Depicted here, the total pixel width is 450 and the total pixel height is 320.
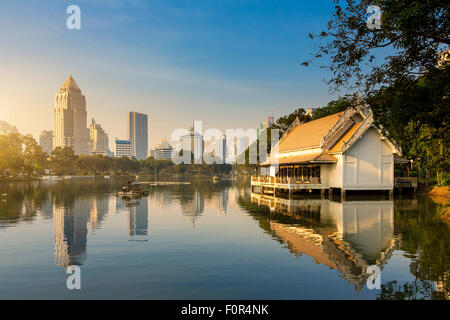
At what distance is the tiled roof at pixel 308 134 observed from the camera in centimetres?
4591

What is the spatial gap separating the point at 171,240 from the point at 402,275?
10673 mm

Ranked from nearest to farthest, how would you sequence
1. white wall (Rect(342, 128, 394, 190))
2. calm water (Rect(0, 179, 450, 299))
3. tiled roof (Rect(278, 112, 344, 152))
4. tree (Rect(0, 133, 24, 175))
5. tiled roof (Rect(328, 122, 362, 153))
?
calm water (Rect(0, 179, 450, 299)) < white wall (Rect(342, 128, 394, 190)) < tiled roof (Rect(328, 122, 362, 153)) < tiled roof (Rect(278, 112, 344, 152)) < tree (Rect(0, 133, 24, 175))

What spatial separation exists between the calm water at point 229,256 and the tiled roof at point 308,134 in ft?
71.4

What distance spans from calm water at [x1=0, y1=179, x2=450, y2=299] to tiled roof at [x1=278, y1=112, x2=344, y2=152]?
2175cm

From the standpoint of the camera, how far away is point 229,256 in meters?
14.6

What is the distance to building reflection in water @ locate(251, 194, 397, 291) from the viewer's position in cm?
1306

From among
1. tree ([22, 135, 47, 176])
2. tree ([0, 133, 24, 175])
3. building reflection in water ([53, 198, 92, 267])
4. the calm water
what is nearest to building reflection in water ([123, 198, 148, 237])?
the calm water

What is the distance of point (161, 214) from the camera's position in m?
28.3

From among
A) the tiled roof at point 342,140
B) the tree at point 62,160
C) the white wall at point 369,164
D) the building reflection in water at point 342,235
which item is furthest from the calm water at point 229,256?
the tree at point 62,160

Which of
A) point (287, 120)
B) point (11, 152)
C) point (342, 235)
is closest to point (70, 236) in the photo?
point (342, 235)

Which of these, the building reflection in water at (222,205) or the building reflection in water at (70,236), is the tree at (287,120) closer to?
the building reflection in water at (222,205)

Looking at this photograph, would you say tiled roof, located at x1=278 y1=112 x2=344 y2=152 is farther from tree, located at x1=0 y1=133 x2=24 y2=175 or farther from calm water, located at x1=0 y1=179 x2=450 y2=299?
tree, located at x1=0 y1=133 x2=24 y2=175
